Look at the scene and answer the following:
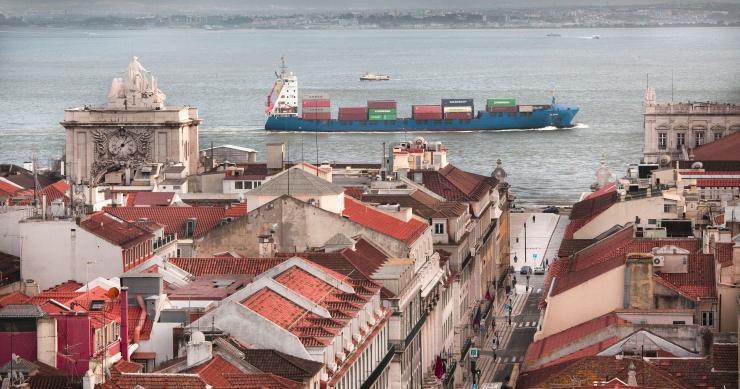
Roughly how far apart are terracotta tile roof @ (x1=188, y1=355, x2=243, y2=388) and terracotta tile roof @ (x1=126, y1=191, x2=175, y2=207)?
100 feet

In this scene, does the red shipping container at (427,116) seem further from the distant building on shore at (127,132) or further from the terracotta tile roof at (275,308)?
the terracotta tile roof at (275,308)

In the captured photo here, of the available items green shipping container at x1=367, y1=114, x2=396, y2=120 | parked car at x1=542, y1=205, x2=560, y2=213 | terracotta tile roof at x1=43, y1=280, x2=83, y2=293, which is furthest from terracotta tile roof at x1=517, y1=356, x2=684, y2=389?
green shipping container at x1=367, y1=114, x2=396, y2=120

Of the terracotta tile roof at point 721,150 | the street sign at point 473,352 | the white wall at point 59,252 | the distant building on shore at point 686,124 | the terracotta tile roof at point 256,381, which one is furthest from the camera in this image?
the distant building on shore at point 686,124

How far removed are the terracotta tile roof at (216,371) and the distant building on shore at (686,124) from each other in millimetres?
71960

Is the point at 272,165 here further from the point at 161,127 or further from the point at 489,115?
the point at 489,115

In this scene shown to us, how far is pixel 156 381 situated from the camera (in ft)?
104

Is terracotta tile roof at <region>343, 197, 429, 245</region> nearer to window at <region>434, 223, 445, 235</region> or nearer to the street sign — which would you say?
the street sign

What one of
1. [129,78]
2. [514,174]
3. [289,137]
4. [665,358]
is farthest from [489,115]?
[665,358]

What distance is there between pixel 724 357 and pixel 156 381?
9708 mm

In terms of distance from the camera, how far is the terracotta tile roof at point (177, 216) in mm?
58375

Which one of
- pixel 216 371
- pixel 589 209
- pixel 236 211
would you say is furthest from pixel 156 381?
pixel 589 209

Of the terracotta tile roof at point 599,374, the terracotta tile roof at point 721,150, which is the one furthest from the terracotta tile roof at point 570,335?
the terracotta tile roof at point 721,150

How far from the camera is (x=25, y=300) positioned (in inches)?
1548

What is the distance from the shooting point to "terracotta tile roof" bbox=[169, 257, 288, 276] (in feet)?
155
